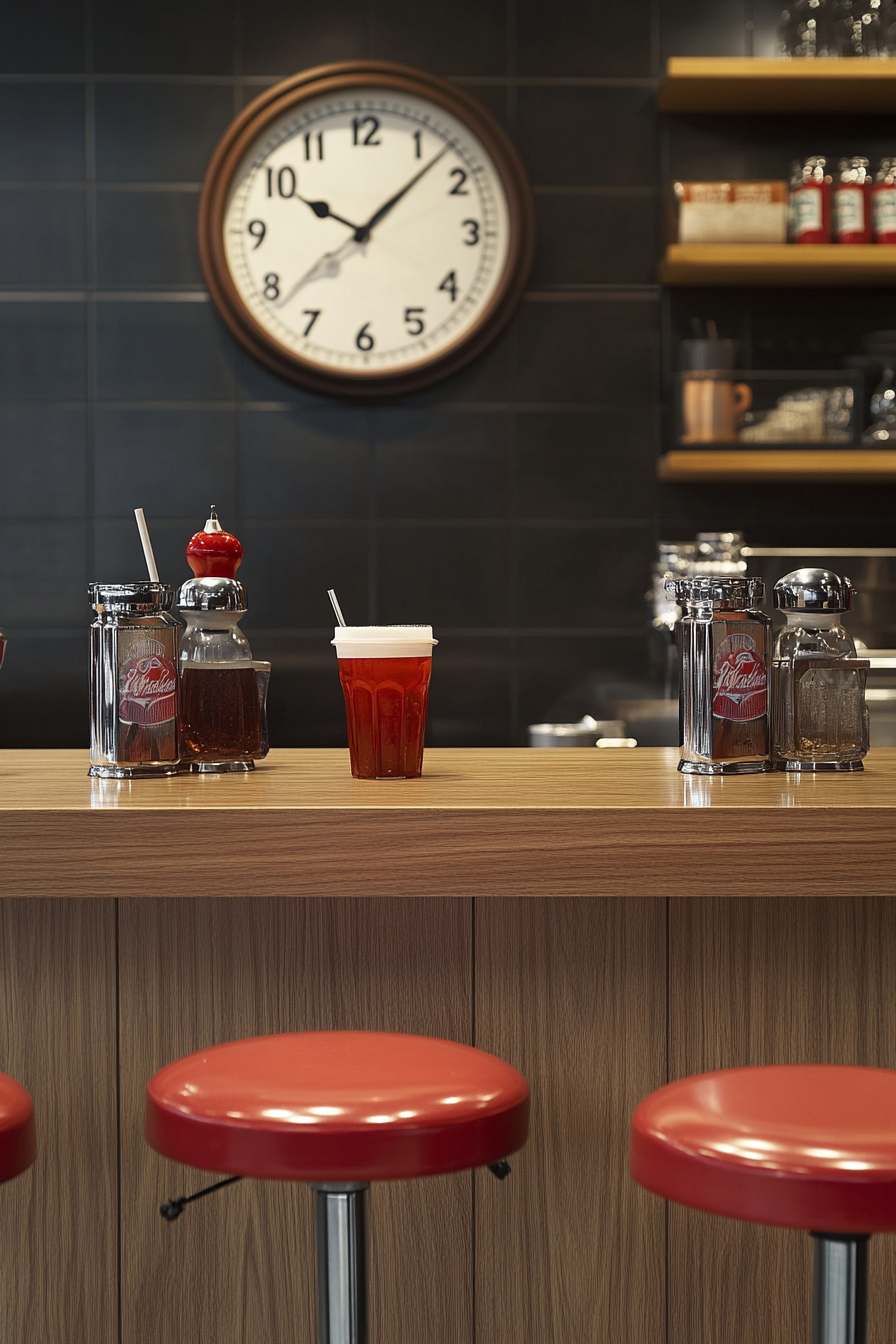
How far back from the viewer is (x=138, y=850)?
107 cm

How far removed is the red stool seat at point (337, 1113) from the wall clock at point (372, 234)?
205cm

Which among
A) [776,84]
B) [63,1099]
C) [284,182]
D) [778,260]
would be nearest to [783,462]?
[778,260]

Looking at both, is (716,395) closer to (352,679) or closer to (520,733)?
(520,733)

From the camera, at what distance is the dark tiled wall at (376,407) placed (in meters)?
2.79

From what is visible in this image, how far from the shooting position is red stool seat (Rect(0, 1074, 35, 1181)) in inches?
37.2

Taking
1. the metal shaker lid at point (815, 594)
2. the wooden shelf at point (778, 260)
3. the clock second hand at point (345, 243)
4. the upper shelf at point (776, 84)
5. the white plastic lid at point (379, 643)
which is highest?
the upper shelf at point (776, 84)

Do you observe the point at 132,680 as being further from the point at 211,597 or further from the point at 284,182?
the point at 284,182

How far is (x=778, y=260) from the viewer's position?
8.64 feet

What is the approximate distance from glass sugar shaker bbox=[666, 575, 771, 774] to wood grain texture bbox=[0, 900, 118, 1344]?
628 millimetres

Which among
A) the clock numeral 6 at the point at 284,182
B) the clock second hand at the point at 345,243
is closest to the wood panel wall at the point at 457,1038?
the clock second hand at the point at 345,243

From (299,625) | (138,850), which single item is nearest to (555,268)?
(299,625)

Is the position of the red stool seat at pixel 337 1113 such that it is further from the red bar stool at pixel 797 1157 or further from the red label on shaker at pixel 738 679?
the red label on shaker at pixel 738 679

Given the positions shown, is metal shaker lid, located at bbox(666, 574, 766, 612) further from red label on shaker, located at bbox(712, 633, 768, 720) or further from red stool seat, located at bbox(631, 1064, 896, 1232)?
red stool seat, located at bbox(631, 1064, 896, 1232)

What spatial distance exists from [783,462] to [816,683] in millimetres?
1470
